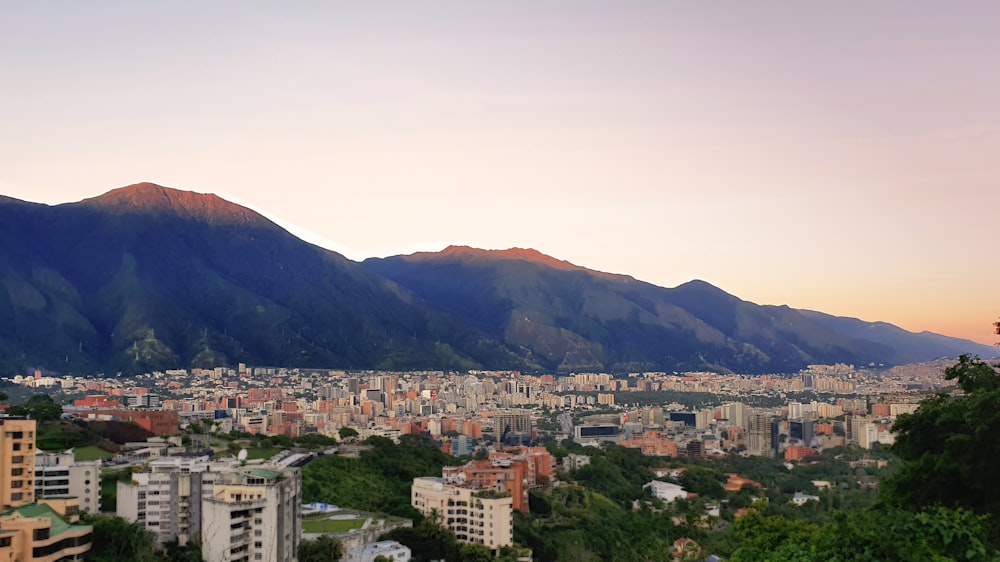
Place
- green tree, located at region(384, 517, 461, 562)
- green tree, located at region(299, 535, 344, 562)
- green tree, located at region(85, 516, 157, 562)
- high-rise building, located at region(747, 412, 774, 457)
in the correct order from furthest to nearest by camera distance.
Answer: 1. high-rise building, located at region(747, 412, 774, 457)
2. green tree, located at region(384, 517, 461, 562)
3. green tree, located at region(299, 535, 344, 562)
4. green tree, located at region(85, 516, 157, 562)

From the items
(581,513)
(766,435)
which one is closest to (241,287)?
(766,435)

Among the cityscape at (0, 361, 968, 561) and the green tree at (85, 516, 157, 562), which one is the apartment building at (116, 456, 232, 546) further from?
the green tree at (85, 516, 157, 562)

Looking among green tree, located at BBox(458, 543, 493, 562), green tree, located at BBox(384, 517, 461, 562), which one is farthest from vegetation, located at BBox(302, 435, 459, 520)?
green tree, located at BBox(458, 543, 493, 562)

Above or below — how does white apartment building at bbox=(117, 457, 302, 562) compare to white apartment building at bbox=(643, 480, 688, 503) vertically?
above

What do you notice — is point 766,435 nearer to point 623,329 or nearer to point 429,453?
point 429,453

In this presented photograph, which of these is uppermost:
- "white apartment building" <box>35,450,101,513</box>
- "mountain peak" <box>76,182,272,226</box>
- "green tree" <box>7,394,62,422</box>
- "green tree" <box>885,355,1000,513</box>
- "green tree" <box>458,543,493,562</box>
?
"mountain peak" <box>76,182,272,226</box>

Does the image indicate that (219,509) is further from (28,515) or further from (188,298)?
(188,298)

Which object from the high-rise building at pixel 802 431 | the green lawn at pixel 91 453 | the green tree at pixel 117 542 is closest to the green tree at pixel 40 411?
the green lawn at pixel 91 453

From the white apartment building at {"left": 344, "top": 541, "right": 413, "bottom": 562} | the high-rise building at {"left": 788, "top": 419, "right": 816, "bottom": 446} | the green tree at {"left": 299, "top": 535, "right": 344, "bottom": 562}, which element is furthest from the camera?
the high-rise building at {"left": 788, "top": 419, "right": 816, "bottom": 446}
